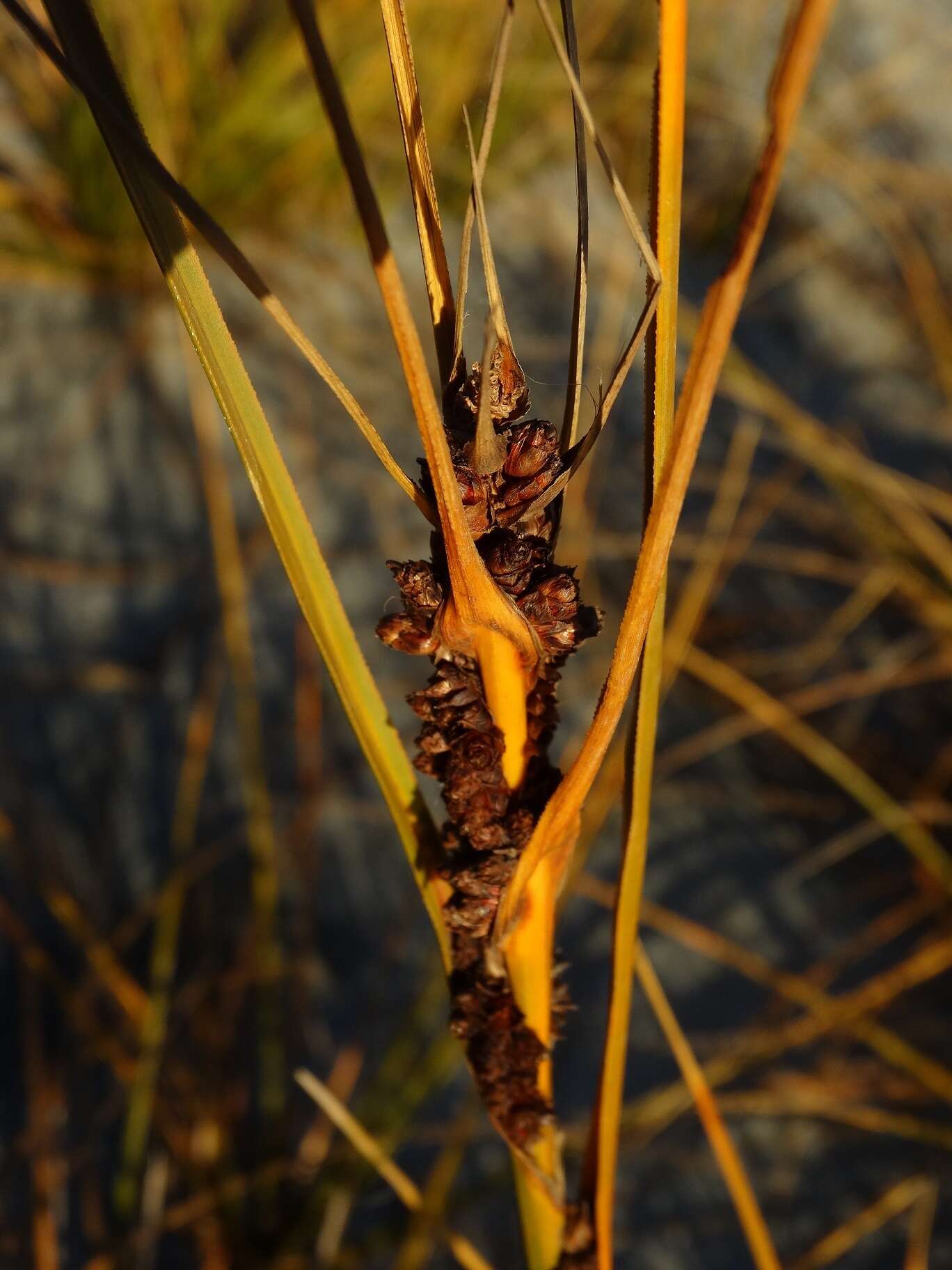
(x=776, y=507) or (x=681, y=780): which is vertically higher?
(x=776, y=507)

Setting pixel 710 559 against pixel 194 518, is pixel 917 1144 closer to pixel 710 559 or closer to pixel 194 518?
pixel 710 559

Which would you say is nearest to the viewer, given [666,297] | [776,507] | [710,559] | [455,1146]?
[666,297]


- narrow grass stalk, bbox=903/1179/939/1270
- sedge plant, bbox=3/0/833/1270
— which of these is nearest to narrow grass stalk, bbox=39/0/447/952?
sedge plant, bbox=3/0/833/1270

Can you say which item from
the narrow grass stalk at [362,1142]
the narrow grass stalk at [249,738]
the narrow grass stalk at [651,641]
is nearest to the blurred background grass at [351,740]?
the narrow grass stalk at [249,738]

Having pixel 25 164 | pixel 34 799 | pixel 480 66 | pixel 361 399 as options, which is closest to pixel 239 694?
pixel 34 799

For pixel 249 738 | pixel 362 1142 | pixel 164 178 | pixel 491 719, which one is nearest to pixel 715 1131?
pixel 362 1142

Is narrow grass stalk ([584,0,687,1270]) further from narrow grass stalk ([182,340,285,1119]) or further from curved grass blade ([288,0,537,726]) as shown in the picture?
narrow grass stalk ([182,340,285,1119])
